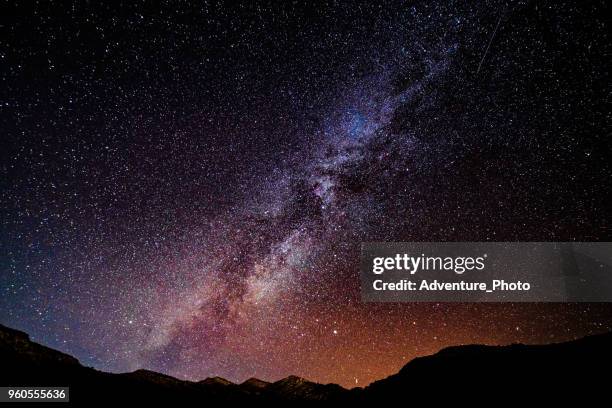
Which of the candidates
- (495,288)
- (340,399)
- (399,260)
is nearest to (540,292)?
(495,288)

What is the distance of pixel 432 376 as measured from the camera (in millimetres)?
59312

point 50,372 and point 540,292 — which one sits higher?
point 540,292

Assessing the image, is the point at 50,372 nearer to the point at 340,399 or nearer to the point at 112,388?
the point at 112,388

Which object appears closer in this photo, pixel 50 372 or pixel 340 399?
pixel 50 372

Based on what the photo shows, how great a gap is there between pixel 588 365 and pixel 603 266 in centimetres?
2922

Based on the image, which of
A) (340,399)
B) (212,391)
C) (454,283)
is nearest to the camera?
(454,283)

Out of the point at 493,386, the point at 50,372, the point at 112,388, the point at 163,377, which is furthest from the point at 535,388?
the point at 163,377

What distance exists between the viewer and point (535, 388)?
38.4 metres

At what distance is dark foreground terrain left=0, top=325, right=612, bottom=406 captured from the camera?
39.7 meters

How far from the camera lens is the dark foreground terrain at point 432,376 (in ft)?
130

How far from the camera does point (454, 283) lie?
15.4 metres

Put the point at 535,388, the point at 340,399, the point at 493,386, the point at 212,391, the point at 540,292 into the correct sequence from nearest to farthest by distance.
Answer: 1. the point at 540,292
2. the point at 535,388
3. the point at 493,386
4. the point at 340,399
5. the point at 212,391

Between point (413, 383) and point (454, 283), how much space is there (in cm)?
5369

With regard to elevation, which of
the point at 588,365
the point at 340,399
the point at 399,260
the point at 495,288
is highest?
the point at 399,260
